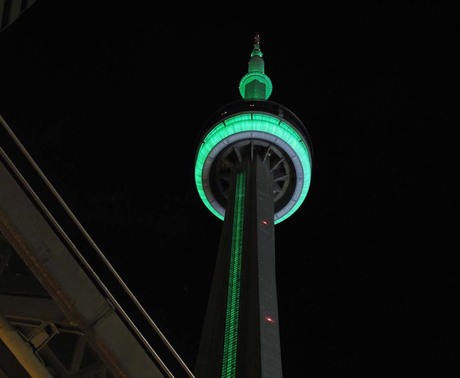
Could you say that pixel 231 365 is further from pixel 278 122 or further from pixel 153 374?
pixel 278 122

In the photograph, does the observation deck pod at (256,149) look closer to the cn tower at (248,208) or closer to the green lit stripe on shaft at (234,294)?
the cn tower at (248,208)

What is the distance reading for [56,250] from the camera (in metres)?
5.70

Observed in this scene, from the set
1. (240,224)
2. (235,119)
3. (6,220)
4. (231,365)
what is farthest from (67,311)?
(235,119)

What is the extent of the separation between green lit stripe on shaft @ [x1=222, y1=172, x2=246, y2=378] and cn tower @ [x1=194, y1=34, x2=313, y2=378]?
1.8 inches

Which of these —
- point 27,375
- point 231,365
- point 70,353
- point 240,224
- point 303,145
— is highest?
point 303,145

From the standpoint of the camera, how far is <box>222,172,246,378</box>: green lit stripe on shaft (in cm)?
2319

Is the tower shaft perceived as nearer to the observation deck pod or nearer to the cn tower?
the cn tower

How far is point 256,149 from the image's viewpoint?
3959 cm

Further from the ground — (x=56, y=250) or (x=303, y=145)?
(x=303, y=145)

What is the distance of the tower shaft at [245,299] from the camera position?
22.8 metres

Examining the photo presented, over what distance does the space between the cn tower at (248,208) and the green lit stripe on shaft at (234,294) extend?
0.05 metres

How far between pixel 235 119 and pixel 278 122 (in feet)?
9.91

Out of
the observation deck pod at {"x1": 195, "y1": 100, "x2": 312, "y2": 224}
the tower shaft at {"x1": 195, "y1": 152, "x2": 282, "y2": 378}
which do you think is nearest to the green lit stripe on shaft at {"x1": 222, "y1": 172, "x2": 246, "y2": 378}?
the tower shaft at {"x1": 195, "y1": 152, "x2": 282, "y2": 378}

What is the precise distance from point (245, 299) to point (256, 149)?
52.3 ft
